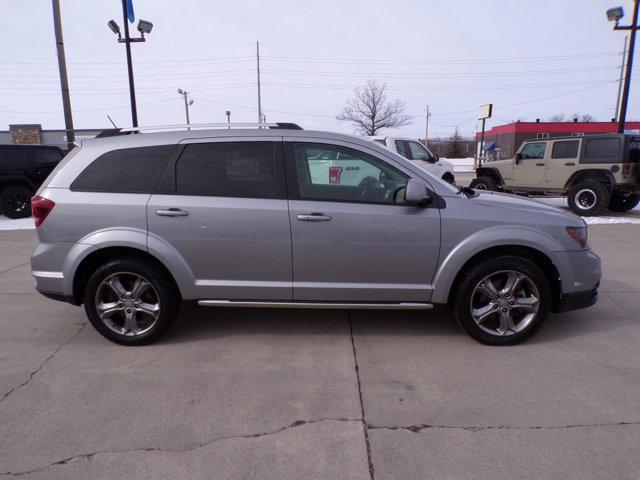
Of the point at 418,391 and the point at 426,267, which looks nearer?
the point at 418,391

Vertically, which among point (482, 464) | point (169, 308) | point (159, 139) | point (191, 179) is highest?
point (159, 139)

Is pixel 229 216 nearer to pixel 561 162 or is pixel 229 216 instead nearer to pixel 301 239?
pixel 301 239

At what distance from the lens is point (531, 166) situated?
1160cm

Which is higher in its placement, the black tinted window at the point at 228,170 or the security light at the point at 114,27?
the security light at the point at 114,27

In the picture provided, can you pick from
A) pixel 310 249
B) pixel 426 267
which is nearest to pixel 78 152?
pixel 310 249

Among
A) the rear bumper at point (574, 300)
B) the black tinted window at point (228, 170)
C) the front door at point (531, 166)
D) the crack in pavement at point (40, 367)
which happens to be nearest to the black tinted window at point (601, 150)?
the front door at point (531, 166)

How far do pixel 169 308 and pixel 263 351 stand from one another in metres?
0.89

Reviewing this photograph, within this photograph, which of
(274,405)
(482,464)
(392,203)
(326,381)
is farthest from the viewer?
(392,203)

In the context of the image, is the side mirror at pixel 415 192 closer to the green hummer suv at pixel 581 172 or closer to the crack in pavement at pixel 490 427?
the crack in pavement at pixel 490 427

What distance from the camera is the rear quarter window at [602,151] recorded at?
33.3 feet

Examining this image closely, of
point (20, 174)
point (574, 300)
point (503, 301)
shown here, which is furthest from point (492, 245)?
point (20, 174)

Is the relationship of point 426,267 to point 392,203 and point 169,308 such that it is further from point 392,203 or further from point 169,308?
point 169,308

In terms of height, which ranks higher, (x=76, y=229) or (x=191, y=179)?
(x=191, y=179)

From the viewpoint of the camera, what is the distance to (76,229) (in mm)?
3643
